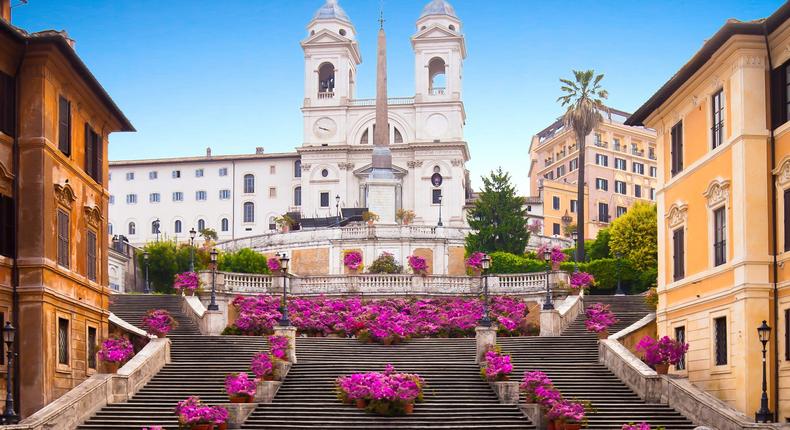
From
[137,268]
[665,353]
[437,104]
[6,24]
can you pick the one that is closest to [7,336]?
[6,24]

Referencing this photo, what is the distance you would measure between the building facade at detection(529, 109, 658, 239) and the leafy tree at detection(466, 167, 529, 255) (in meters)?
42.2

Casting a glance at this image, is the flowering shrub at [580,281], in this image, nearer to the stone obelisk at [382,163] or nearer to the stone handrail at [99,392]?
the stone handrail at [99,392]

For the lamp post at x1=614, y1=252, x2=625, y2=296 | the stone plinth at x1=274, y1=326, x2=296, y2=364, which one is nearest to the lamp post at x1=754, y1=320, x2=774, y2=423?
Result: the stone plinth at x1=274, y1=326, x2=296, y2=364

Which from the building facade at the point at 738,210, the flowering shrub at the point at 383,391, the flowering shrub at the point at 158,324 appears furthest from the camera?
the flowering shrub at the point at 158,324

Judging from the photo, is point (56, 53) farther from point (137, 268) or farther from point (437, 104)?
point (437, 104)

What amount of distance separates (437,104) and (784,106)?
81568 mm

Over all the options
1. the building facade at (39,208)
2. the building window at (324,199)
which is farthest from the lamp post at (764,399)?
the building window at (324,199)

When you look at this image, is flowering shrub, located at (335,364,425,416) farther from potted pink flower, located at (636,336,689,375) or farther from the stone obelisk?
the stone obelisk

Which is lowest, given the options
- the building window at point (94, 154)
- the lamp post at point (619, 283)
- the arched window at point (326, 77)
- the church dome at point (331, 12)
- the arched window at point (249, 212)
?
the lamp post at point (619, 283)

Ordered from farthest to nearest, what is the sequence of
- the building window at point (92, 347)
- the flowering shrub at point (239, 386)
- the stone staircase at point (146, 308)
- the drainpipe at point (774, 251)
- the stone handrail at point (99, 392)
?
the stone staircase at point (146, 308), the building window at point (92, 347), the flowering shrub at point (239, 386), the stone handrail at point (99, 392), the drainpipe at point (774, 251)

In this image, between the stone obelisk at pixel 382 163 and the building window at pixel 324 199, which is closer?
the stone obelisk at pixel 382 163

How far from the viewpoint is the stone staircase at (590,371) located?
3359 cm

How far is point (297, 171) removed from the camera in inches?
4606

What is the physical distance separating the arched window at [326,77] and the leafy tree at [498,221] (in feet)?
137
